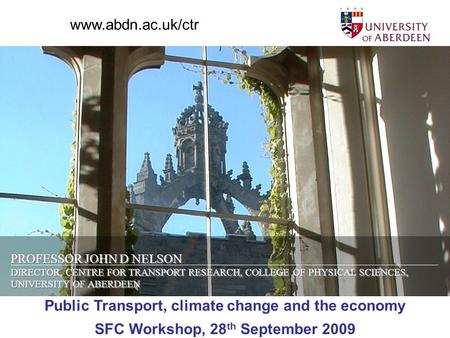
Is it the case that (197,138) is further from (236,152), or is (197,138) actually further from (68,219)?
(68,219)

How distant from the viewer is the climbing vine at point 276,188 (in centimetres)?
490

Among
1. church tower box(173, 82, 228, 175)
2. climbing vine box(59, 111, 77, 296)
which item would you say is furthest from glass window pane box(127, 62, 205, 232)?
climbing vine box(59, 111, 77, 296)

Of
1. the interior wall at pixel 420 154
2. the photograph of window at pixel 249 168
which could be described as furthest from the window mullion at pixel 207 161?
the interior wall at pixel 420 154

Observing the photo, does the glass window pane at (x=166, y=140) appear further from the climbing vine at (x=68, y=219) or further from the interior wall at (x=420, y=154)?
the interior wall at (x=420, y=154)

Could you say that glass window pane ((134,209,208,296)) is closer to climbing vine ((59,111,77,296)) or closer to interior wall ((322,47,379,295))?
climbing vine ((59,111,77,296))

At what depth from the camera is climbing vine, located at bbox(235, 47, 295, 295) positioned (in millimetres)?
4898

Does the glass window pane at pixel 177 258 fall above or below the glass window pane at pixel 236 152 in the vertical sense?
below

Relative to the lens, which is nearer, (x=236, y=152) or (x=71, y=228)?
(x=71, y=228)

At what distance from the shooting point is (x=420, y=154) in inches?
174

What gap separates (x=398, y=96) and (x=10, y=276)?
270 centimetres
